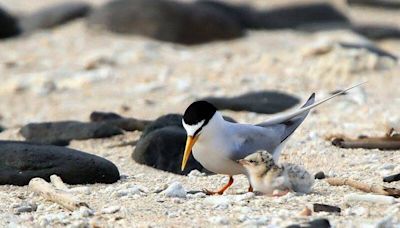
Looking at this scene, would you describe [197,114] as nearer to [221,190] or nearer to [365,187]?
[221,190]

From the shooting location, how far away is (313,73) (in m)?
9.66

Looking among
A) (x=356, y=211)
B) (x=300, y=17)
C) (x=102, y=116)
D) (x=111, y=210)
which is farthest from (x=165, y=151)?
(x=300, y=17)

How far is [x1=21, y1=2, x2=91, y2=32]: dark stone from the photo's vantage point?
12.8 metres

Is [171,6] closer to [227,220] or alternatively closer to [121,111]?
[121,111]

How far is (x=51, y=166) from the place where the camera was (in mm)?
5734

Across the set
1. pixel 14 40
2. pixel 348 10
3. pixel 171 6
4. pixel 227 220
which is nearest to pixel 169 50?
pixel 171 6

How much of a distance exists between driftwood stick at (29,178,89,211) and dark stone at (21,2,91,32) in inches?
296

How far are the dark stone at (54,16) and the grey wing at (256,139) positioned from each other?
7533 millimetres

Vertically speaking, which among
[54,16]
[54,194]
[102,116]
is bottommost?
[54,16]

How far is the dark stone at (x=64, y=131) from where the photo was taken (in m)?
7.25

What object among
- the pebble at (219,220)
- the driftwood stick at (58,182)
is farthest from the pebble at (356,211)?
the driftwood stick at (58,182)

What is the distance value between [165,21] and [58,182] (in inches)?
267

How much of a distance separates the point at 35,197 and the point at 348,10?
33.2 feet

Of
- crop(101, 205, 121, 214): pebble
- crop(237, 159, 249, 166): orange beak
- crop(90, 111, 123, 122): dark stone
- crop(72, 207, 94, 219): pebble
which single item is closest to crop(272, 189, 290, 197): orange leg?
crop(237, 159, 249, 166): orange beak
